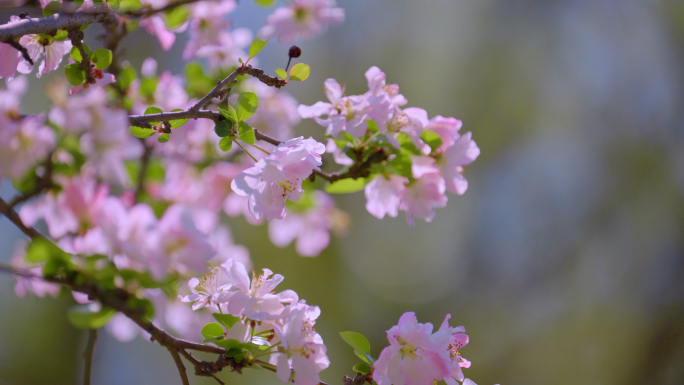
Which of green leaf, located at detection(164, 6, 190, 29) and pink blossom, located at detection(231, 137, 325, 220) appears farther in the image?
green leaf, located at detection(164, 6, 190, 29)

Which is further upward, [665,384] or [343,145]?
[665,384]

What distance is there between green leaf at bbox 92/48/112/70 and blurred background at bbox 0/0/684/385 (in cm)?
207

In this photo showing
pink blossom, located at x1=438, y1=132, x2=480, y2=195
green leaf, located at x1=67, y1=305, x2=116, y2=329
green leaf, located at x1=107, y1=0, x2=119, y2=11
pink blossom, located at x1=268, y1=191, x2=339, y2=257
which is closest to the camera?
green leaf, located at x1=67, y1=305, x2=116, y2=329

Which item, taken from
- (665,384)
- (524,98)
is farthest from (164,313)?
(524,98)

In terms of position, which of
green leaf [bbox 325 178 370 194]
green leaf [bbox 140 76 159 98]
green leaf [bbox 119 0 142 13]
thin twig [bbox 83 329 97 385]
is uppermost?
green leaf [bbox 140 76 159 98]

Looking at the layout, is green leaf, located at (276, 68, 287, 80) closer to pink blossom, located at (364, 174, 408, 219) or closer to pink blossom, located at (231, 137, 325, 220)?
pink blossom, located at (231, 137, 325, 220)

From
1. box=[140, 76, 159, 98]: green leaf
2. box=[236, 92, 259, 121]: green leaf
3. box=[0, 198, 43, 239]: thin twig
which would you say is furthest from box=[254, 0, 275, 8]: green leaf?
box=[0, 198, 43, 239]: thin twig

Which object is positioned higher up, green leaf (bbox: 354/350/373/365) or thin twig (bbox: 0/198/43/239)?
green leaf (bbox: 354/350/373/365)

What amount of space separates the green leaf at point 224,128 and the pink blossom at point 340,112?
0.17m

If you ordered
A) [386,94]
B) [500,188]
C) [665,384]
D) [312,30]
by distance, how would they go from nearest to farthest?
1. [386,94]
2. [312,30]
3. [665,384]
4. [500,188]

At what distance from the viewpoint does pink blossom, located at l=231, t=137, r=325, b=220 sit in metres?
0.66

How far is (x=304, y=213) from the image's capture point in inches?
54.9

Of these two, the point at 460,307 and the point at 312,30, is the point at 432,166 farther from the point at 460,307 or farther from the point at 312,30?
the point at 460,307

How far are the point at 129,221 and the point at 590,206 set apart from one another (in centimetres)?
340
